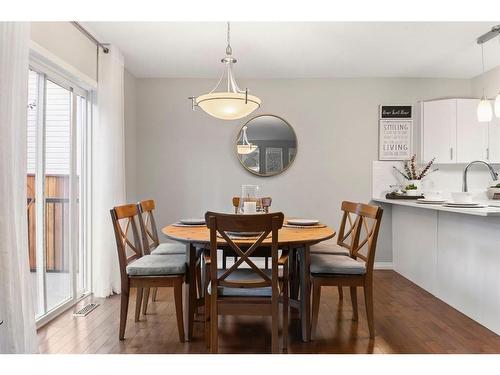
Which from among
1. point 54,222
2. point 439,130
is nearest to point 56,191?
point 54,222

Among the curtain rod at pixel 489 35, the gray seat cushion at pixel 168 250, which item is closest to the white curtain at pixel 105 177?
the gray seat cushion at pixel 168 250

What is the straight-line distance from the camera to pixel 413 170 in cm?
426

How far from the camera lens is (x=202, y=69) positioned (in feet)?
13.2

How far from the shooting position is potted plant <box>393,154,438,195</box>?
4.13m

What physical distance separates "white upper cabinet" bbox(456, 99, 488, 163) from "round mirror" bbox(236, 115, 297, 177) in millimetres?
1959

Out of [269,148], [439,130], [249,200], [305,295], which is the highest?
[439,130]

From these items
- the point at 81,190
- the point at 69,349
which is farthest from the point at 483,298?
the point at 81,190

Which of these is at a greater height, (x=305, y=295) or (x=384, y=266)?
(x=305, y=295)

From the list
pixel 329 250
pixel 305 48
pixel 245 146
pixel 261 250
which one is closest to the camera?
pixel 261 250

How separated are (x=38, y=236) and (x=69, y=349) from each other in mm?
925

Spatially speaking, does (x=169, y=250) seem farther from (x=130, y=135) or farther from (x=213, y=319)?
(x=130, y=135)

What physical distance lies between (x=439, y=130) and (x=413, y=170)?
57 cm

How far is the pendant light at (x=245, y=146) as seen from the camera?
4340 millimetres
